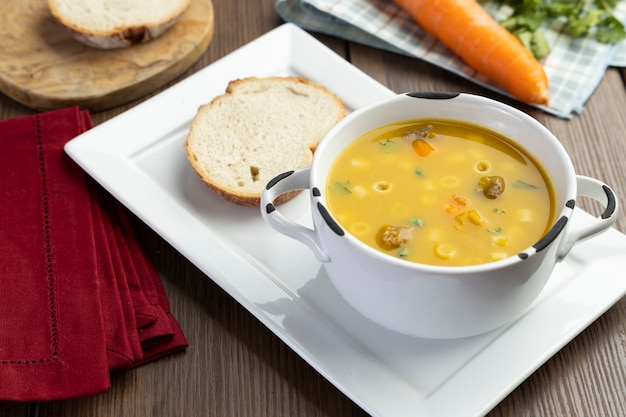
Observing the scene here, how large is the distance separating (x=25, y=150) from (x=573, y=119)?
1.86 meters

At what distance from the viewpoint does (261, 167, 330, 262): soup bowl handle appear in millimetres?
1784

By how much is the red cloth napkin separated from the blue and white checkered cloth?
112cm

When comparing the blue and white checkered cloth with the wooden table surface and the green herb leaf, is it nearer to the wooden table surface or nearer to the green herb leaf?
the green herb leaf

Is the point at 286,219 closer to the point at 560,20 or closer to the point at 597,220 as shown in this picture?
the point at 597,220

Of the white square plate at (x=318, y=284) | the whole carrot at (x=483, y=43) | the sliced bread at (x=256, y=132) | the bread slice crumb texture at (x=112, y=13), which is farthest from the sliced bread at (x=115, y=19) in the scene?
the whole carrot at (x=483, y=43)

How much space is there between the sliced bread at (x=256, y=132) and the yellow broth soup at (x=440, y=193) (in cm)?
43

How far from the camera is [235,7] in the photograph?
10.6ft

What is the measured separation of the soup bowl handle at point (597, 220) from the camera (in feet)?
5.61

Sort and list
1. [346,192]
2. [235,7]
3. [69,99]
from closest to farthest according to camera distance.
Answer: [346,192]
[69,99]
[235,7]

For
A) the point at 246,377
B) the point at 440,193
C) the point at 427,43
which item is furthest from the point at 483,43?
the point at 246,377

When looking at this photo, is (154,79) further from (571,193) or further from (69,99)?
(571,193)

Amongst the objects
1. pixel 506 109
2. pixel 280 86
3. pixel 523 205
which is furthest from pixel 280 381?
pixel 280 86

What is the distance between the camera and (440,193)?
70.2 inches

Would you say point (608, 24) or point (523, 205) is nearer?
point (523, 205)
